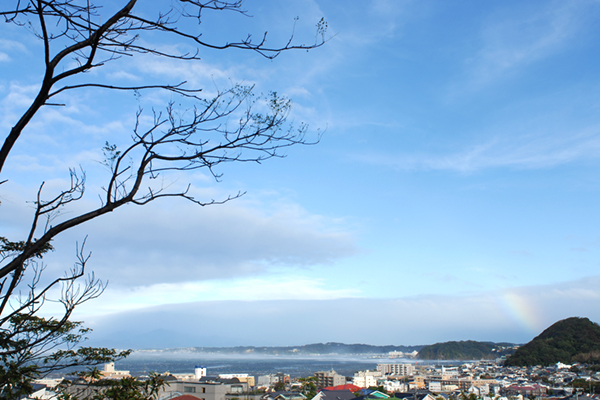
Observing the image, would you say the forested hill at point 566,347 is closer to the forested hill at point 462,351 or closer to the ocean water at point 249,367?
the ocean water at point 249,367

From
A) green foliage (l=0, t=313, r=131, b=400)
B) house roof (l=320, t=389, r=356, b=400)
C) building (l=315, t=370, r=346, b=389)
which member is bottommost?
building (l=315, t=370, r=346, b=389)

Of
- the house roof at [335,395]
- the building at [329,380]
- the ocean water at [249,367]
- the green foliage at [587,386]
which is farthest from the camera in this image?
the ocean water at [249,367]

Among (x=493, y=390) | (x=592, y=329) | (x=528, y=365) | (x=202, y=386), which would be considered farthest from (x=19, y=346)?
(x=592, y=329)

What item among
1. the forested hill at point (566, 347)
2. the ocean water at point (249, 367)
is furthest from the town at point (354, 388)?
the ocean water at point (249, 367)

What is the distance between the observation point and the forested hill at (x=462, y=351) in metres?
146

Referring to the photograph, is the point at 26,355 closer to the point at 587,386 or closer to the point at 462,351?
the point at 587,386

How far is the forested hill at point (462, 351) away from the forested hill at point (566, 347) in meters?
60.8

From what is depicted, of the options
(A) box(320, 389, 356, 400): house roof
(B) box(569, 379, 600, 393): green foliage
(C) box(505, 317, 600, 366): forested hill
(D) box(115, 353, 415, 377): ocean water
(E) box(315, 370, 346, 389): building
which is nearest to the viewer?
(A) box(320, 389, 356, 400): house roof

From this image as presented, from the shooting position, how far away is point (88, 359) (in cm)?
428

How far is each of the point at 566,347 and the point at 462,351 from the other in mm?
82224

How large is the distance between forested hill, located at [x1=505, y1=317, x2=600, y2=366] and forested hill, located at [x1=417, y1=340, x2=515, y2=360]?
60.8 meters

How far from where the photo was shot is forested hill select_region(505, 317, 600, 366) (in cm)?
7225

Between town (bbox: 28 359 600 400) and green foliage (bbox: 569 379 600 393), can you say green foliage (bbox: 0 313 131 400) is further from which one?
green foliage (bbox: 569 379 600 393)

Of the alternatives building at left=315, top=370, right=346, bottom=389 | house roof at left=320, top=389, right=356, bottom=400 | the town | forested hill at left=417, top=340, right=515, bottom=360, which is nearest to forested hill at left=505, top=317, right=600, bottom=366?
the town
